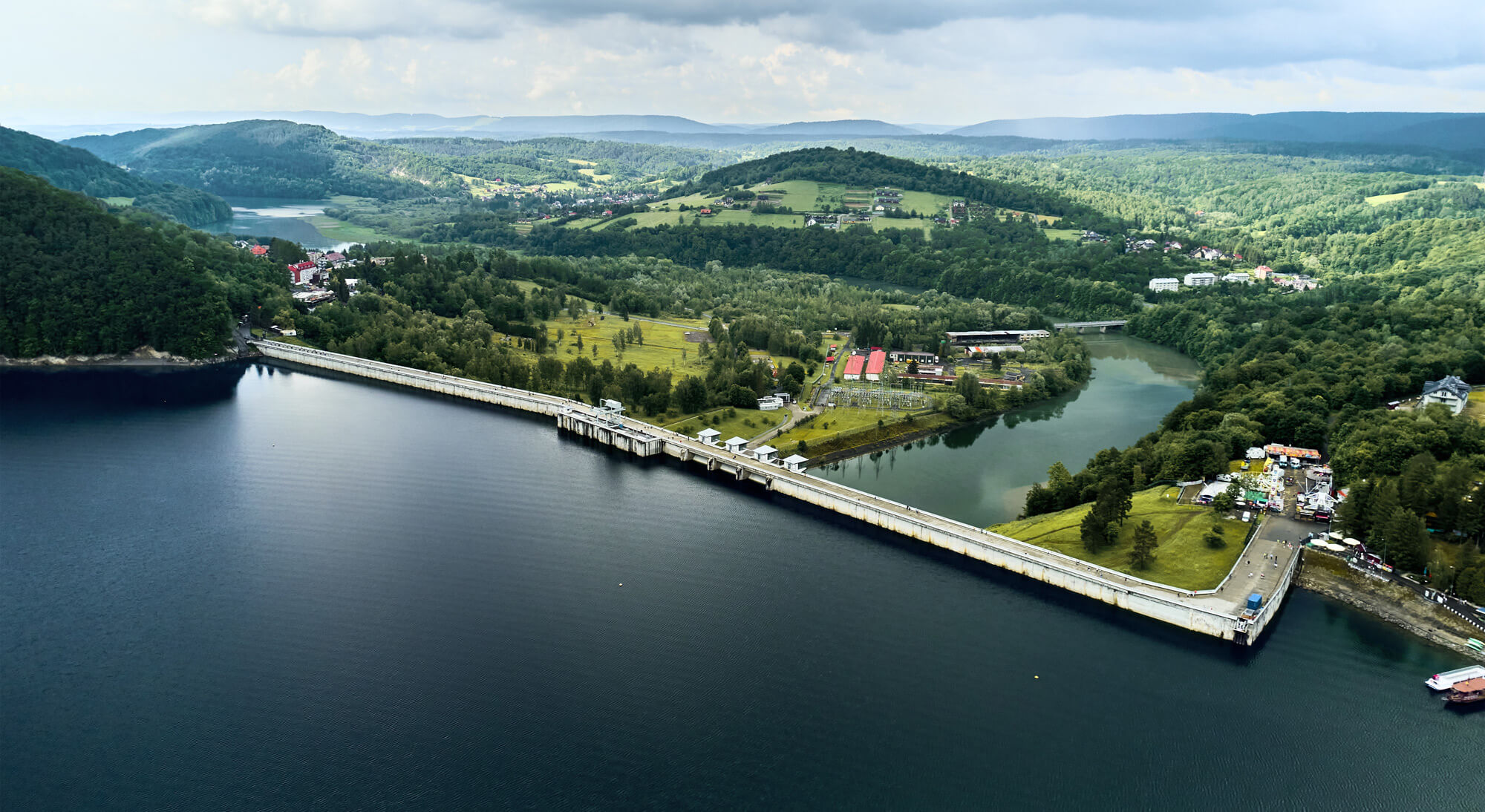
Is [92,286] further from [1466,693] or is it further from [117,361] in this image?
[1466,693]

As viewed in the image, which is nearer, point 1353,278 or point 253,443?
point 253,443

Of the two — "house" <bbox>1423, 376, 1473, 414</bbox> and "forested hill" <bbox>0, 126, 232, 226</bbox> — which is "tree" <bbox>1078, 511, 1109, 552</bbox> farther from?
"forested hill" <bbox>0, 126, 232, 226</bbox>

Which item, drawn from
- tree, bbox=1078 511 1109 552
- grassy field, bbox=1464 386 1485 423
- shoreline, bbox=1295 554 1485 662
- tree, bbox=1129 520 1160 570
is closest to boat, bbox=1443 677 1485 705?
shoreline, bbox=1295 554 1485 662

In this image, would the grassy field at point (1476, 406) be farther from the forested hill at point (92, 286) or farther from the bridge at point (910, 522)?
the forested hill at point (92, 286)

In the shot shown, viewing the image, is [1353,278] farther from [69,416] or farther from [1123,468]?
[69,416]

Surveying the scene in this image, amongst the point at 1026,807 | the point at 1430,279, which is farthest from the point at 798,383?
the point at 1430,279

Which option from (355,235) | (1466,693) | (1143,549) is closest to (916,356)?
(1143,549)
